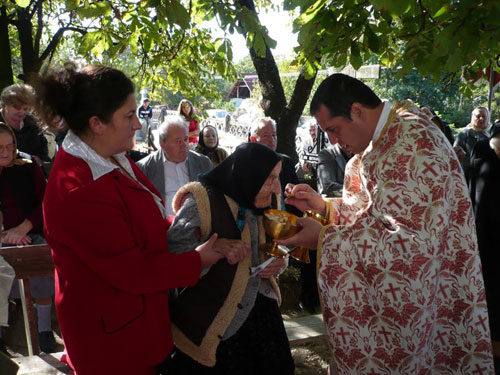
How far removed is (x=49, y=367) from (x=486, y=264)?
10.2 feet

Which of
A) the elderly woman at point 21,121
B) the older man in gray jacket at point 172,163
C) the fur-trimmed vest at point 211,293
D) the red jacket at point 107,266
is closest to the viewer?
the red jacket at point 107,266

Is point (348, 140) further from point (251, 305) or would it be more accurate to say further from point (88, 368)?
point (88, 368)

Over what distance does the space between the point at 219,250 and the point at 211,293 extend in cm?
27

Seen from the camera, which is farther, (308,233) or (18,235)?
(18,235)

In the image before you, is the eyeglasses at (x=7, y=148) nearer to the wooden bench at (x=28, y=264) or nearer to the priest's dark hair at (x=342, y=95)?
the wooden bench at (x=28, y=264)

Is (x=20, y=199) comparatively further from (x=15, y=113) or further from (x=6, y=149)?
(x=15, y=113)

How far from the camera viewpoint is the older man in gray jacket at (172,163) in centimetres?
457

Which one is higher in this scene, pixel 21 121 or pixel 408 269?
pixel 21 121

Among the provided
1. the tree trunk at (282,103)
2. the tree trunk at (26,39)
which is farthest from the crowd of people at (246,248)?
the tree trunk at (26,39)

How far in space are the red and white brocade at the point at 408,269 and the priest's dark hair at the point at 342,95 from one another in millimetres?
190

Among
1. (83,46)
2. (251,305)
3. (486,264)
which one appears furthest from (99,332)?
(486,264)

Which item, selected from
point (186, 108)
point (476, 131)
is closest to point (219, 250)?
point (186, 108)

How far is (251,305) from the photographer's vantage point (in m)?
2.27

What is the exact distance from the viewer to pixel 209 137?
6.19 meters
